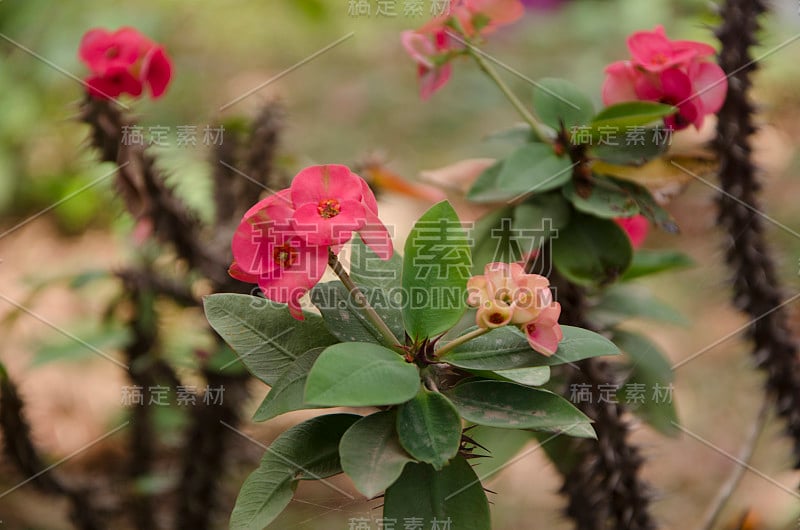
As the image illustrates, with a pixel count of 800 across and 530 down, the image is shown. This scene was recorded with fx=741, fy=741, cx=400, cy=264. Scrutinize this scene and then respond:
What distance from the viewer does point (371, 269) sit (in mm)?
635

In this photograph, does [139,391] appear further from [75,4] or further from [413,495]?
[75,4]

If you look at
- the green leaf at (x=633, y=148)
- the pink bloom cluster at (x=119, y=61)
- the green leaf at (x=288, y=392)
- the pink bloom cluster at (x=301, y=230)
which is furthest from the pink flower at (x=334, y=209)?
the pink bloom cluster at (x=119, y=61)

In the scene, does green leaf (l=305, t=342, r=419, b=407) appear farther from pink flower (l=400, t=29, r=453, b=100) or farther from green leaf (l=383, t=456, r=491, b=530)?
pink flower (l=400, t=29, r=453, b=100)

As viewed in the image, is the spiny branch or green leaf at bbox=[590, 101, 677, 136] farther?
the spiny branch

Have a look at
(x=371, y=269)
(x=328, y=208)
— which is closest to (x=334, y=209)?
(x=328, y=208)

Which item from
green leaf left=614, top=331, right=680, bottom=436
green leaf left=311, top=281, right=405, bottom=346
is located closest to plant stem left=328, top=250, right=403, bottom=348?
green leaf left=311, top=281, right=405, bottom=346

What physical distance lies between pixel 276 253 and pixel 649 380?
593mm

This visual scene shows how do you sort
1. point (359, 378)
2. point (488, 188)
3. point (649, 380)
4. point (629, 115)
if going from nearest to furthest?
1. point (359, 378)
2. point (629, 115)
3. point (488, 188)
4. point (649, 380)

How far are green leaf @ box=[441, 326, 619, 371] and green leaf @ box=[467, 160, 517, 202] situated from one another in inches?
10.9

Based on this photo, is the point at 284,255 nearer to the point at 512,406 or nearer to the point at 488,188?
the point at 512,406

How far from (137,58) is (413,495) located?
0.64 m

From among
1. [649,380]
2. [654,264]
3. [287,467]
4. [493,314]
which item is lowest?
[649,380]

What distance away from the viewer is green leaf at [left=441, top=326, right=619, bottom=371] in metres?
0.54

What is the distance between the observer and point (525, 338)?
57 cm
